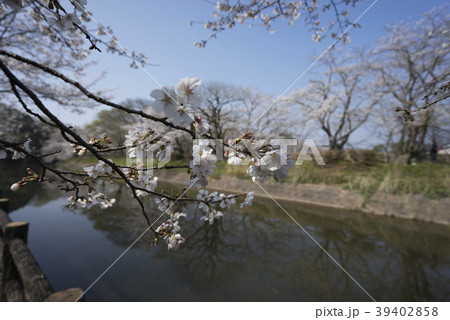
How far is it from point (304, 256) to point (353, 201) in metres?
3.87

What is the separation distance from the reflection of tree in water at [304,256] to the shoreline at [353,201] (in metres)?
0.74

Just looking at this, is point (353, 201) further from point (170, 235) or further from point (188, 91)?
point (188, 91)

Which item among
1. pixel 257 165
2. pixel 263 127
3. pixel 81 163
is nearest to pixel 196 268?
pixel 257 165

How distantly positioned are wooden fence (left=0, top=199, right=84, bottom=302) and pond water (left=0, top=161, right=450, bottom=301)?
0.44 m

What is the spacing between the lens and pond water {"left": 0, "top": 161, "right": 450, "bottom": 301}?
2770 mm

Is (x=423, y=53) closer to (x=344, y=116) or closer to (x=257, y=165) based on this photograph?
(x=344, y=116)

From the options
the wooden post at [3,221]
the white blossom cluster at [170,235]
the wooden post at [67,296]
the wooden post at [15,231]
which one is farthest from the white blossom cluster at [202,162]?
the wooden post at [3,221]

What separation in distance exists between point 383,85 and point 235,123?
28.9ft

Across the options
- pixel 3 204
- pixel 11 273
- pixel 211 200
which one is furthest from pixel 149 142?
pixel 3 204

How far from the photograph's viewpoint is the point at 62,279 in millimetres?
3072

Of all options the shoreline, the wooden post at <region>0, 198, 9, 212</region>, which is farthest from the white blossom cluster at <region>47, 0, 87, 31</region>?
the shoreline

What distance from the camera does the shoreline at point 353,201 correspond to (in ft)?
18.4

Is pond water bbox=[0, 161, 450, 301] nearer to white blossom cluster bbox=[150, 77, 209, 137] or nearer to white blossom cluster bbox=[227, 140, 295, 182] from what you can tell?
white blossom cluster bbox=[227, 140, 295, 182]

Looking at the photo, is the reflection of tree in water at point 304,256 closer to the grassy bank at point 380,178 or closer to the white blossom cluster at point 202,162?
the grassy bank at point 380,178
